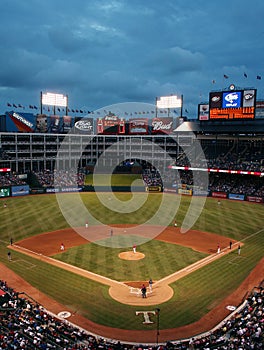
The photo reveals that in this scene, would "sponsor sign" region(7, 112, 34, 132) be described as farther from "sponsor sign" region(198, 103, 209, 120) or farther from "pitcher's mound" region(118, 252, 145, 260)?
"pitcher's mound" region(118, 252, 145, 260)

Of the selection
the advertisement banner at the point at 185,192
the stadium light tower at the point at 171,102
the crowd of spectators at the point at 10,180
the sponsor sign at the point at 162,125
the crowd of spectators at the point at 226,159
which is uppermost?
the stadium light tower at the point at 171,102

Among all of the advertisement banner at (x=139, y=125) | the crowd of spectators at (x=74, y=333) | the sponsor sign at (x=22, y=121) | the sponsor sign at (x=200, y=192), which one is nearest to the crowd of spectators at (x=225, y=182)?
the sponsor sign at (x=200, y=192)

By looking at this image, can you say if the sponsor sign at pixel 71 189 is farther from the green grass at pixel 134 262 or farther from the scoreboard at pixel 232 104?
the green grass at pixel 134 262

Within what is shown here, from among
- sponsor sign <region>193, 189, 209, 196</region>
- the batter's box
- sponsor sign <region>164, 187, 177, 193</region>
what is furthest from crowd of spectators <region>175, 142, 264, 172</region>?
the batter's box

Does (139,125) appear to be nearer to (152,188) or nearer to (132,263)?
(152,188)

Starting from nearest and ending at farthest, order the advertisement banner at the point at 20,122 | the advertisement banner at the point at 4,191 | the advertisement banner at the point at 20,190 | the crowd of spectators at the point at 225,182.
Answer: the advertisement banner at the point at 4,191, the advertisement banner at the point at 20,190, the crowd of spectators at the point at 225,182, the advertisement banner at the point at 20,122

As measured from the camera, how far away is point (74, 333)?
2069 centimetres

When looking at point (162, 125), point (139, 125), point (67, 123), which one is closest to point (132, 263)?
point (162, 125)

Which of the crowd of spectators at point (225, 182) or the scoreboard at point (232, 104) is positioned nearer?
the scoreboard at point (232, 104)

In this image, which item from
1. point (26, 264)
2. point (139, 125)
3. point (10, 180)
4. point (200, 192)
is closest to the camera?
point (26, 264)

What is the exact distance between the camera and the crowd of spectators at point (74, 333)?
18.2 metres

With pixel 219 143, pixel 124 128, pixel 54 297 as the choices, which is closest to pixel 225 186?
pixel 219 143

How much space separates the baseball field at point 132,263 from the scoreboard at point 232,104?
19806 millimetres

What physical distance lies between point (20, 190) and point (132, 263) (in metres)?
43.9
